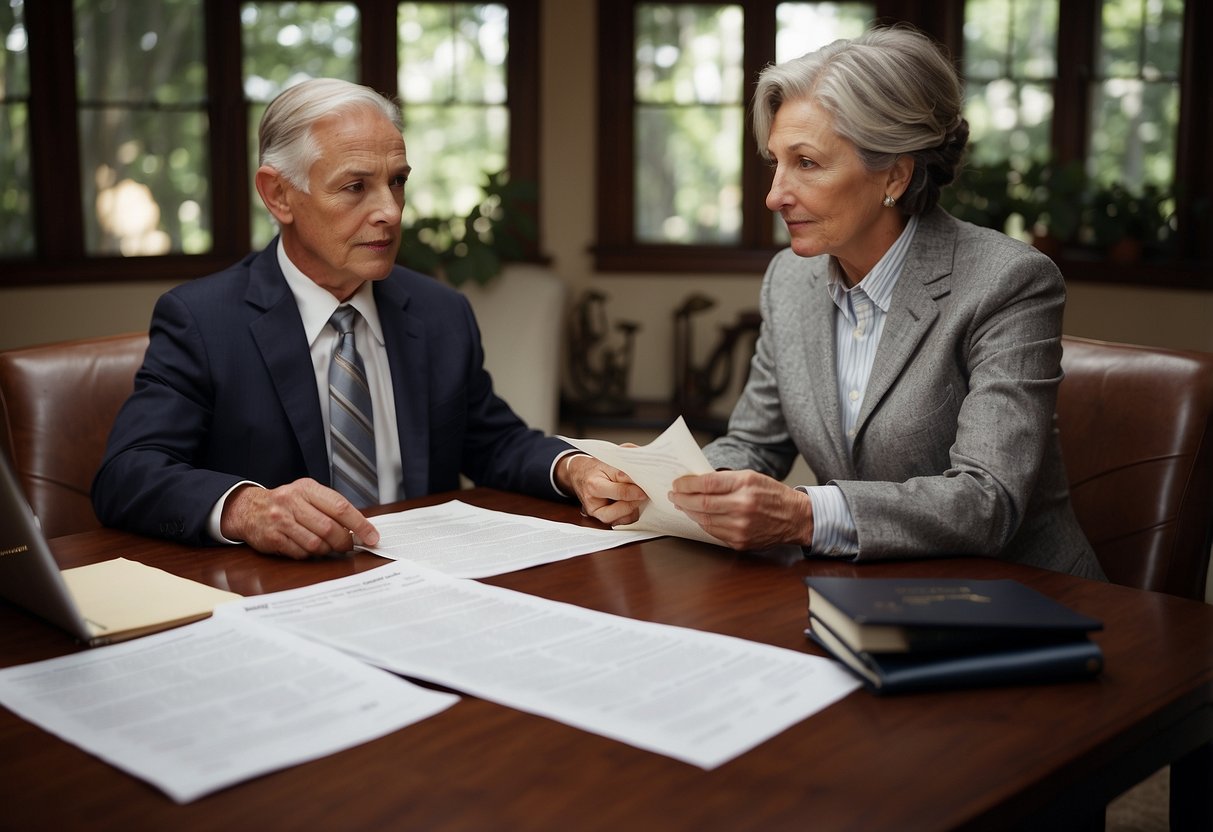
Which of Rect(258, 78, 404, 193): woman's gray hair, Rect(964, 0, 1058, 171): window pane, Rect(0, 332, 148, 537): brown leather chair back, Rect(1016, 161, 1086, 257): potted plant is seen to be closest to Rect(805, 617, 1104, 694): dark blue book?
Rect(258, 78, 404, 193): woman's gray hair

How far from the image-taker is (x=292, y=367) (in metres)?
1.88

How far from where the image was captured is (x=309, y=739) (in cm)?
95

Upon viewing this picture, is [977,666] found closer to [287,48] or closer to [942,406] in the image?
[942,406]

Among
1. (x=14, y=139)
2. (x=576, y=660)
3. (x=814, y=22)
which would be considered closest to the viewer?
(x=576, y=660)

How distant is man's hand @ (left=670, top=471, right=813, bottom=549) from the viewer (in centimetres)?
148

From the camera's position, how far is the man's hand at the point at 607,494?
5.52ft

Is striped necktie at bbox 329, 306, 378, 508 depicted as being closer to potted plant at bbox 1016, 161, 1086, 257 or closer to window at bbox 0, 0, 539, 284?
window at bbox 0, 0, 539, 284

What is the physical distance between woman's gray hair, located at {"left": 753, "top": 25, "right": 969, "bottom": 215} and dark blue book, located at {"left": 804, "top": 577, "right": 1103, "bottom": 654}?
898 millimetres

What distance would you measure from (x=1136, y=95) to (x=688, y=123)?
6.28 ft

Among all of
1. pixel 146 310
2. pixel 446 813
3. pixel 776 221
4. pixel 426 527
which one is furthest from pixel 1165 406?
pixel 146 310

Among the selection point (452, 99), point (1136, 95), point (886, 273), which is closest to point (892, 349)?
point (886, 273)

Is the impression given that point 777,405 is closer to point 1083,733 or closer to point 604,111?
point 1083,733

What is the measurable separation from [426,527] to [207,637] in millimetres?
501

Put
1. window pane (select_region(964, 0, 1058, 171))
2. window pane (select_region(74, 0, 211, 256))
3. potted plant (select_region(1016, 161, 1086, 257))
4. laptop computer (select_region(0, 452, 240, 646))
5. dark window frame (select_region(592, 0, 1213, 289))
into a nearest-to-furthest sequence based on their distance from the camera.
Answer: laptop computer (select_region(0, 452, 240, 646)) → dark window frame (select_region(592, 0, 1213, 289)) → potted plant (select_region(1016, 161, 1086, 257)) → window pane (select_region(74, 0, 211, 256)) → window pane (select_region(964, 0, 1058, 171))
